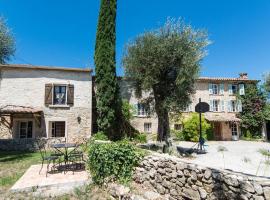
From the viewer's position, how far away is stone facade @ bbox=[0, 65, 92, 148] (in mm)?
17047

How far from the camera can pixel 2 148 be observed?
48.4 ft

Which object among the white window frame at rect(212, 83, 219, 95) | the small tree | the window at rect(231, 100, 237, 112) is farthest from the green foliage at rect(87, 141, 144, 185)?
the window at rect(231, 100, 237, 112)

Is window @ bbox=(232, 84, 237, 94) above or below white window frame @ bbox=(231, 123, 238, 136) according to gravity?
above

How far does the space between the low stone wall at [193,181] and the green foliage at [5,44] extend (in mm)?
16428

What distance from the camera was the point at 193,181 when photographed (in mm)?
5059

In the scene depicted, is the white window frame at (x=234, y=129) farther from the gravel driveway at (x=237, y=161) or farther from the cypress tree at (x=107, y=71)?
the cypress tree at (x=107, y=71)

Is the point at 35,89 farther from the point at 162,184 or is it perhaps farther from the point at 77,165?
the point at 162,184

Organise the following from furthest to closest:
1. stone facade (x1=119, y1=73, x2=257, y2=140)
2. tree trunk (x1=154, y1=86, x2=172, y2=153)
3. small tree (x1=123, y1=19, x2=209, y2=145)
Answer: stone facade (x1=119, y1=73, x2=257, y2=140), tree trunk (x1=154, y1=86, x2=172, y2=153), small tree (x1=123, y1=19, x2=209, y2=145)

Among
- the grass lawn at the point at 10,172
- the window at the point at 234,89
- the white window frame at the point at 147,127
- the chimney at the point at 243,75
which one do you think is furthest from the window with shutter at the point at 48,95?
the chimney at the point at 243,75

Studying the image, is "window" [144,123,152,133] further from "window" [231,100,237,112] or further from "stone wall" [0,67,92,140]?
"window" [231,100,237,112]

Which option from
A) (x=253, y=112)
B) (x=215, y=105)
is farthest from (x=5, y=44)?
(x=253, y=112)

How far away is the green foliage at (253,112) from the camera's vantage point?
2530 centimetres

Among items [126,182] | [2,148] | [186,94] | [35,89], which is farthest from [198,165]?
[35,89]

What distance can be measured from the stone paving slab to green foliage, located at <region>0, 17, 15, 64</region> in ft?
43.8
